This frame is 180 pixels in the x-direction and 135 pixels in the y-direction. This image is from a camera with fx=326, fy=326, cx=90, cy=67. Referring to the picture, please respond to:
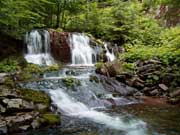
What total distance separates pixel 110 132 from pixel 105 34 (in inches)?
509

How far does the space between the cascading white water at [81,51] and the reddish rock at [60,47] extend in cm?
29

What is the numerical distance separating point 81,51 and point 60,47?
3.99ft

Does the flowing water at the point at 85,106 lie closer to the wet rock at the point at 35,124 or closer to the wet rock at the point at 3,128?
the wet rock at the point at 35,124

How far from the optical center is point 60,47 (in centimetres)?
1820

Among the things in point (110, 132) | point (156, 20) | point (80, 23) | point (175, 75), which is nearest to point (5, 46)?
point (80, 23)

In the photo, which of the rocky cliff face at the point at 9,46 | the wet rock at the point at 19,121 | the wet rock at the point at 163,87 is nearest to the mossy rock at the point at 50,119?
the wet rock at the point at 19,121

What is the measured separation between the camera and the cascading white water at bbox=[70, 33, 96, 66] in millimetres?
18203

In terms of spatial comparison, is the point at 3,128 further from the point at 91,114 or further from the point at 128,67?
the point at 128,67

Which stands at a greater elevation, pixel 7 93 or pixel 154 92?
pixel 7 93

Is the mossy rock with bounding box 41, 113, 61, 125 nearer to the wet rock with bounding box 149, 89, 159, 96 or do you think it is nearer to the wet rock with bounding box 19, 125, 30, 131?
the wet rock with bounding box 19, 125, 30, 131

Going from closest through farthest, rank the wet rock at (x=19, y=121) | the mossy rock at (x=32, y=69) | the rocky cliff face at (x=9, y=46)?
the wet rock at (x=19, y=121), the mossy rock at (x=32, y=69), the rocky cliff face at (x=9, y=46)

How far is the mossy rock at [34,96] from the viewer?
9.90 metres

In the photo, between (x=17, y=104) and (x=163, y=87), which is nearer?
(x=17, y=104)

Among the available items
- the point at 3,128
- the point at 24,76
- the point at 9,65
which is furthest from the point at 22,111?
the point at 9,65
